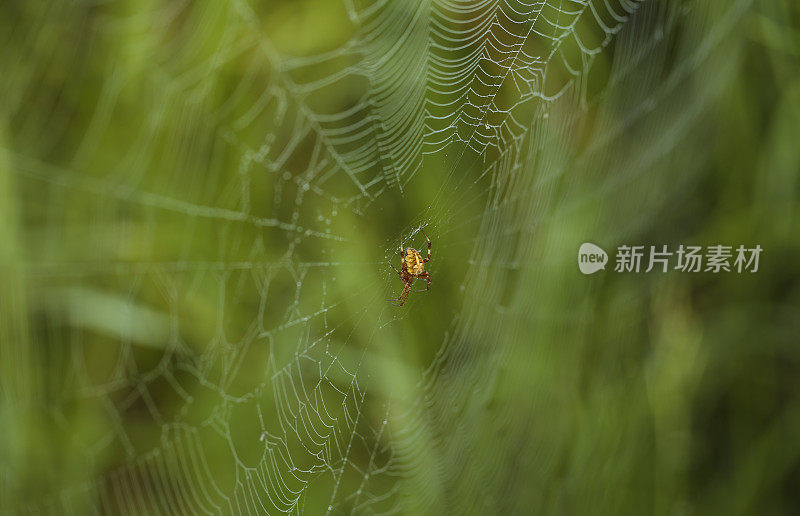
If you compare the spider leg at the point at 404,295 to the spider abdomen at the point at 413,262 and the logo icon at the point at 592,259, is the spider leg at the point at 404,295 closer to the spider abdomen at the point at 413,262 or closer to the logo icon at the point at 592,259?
the spider abdomen at the point at 413,262

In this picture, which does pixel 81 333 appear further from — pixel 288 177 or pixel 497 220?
pixel 497 220

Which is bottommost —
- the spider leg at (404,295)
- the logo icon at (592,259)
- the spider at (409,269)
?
the spider leg at (404,295)

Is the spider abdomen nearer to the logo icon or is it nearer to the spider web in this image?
the spider web

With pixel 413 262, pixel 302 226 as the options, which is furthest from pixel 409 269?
pixel 302 226

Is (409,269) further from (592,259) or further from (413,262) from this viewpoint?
(592,259)

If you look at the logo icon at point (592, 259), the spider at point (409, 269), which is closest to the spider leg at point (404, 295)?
the spider at point (409, 269)

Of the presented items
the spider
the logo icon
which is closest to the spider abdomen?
the spider

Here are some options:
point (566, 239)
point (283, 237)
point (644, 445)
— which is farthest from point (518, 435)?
point (283, 237)
